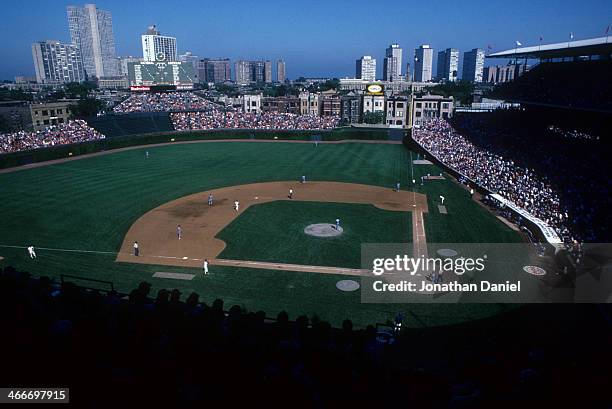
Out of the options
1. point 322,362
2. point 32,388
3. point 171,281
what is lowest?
point 171,281

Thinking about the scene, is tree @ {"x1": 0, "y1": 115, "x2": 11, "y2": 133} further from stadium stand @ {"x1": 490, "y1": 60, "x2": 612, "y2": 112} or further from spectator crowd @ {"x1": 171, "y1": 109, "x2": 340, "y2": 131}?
stadium stand @ {"x1": 490, "y1": 60, "x2": 612, "y2": 112}

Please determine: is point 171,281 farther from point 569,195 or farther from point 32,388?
point 569,195

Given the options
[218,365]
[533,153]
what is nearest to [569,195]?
[533,153]

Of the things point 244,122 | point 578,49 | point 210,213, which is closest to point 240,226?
point 210,213

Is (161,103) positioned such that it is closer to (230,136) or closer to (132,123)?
(132,123)

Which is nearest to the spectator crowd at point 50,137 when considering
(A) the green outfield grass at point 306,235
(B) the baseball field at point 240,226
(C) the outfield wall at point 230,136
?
(C) the outfield wall at point 230,136

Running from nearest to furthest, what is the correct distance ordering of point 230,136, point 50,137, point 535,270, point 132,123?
point 535,270
point 50,137
point 132,123
point 230,136
